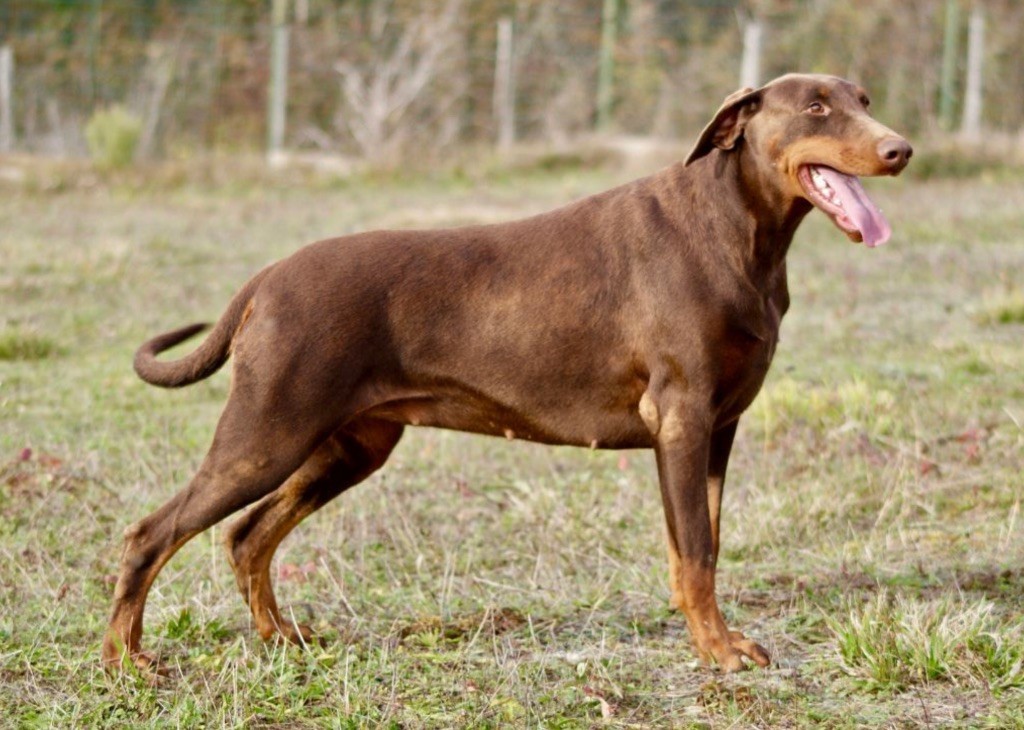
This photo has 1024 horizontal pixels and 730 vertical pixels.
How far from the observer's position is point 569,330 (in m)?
4.18

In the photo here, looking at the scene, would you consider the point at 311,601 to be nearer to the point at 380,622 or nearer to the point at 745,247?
the point at 380,622

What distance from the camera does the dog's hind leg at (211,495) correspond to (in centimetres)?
399

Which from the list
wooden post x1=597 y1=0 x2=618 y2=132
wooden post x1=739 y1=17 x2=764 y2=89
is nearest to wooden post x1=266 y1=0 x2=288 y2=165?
wooden post x1=597 y1=0 x2=618 y2=132

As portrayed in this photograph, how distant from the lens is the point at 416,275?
416 cm

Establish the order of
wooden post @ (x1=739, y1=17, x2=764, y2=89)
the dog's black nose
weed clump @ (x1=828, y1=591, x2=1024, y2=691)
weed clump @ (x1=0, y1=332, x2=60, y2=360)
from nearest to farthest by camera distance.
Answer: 1. the dog's black nose
2. weed clump @ (x1=828, y1=591, x2=1024, y2=691)
3. weed clump @ (x1=0, y1=332, x2=60, y2=360)
4. wooden post @ (x1=739, y1=17, x2=764, y2=89)

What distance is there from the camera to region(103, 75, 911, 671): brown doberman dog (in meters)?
4.00

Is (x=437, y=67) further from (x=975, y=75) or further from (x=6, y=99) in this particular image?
(x=975, y=75)

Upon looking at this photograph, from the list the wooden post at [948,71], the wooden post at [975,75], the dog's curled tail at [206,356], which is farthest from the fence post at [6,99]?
the dog's curled tail at [206,356]

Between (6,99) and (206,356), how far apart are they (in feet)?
47.2

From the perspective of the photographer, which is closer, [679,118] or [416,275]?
[416,275]

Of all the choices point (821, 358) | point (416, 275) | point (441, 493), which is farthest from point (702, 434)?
point (821, 358)

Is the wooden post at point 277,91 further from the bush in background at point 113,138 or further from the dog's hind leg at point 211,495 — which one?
the dog's hind leg at point 211,495

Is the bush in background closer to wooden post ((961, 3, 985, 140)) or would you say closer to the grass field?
the grass field

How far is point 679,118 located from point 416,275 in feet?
51.0
